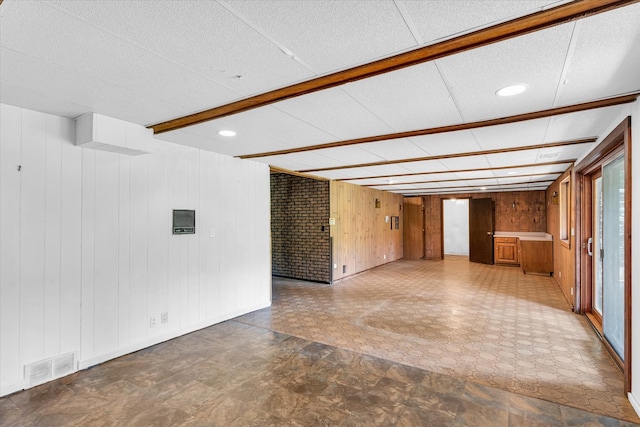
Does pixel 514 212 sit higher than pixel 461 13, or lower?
lower

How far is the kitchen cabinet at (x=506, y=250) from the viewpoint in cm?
923

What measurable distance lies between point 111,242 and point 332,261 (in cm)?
441

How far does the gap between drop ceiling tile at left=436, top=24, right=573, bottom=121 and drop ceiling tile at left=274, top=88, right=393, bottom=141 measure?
711 millimetres

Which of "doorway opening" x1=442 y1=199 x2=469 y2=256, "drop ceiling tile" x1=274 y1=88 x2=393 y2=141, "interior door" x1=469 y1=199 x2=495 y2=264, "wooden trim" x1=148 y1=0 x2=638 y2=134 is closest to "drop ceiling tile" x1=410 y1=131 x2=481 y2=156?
"drop ceiling tile" x1=274 y1=88 x2=393 y2=141

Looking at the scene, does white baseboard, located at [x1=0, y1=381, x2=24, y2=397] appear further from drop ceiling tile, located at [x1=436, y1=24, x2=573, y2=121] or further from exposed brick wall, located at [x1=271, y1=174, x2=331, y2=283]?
exposed brick wall, located at [x1=271, y1=174, x2=331, y2=283]

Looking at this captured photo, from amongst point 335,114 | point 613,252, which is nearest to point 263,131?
point 335,114

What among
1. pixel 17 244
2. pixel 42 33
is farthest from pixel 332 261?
pixel 42 33

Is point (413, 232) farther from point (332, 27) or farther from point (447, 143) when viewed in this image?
point (332, 27)

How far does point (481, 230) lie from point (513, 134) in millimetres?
7478

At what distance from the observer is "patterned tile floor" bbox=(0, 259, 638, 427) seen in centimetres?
230

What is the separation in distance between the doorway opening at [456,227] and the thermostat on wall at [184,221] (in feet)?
34.4

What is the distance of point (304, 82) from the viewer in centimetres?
211

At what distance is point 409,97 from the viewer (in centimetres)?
232

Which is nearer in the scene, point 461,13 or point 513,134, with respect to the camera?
point 461,13
